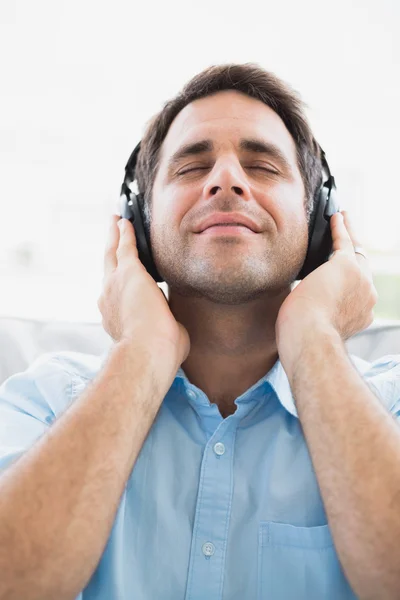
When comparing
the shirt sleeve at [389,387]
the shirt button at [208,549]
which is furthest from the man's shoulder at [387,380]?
the shirt button at [208,549]

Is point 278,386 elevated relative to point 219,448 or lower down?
elevated

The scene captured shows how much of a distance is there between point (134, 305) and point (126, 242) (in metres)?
0.26

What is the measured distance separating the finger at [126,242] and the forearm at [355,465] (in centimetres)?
51

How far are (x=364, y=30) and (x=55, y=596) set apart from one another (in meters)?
2.97

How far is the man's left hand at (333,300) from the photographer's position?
0.99 metres

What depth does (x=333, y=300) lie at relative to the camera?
1.04 metres

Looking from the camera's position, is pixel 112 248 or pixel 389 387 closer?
pixel 389 387

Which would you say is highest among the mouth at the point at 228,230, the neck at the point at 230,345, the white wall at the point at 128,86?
the white wall at the point at 128,86

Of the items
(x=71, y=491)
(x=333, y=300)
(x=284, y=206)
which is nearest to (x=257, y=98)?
(x=284, y=206)

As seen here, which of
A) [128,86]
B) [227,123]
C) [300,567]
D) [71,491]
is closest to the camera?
[71,491]

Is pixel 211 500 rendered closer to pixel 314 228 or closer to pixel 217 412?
pixel 217 412

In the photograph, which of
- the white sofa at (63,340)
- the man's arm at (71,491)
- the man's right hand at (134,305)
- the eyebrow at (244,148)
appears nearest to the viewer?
the man's arm at (71,491)

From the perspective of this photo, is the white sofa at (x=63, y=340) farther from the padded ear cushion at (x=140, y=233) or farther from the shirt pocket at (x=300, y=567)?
the shirt pocket at (x=300, y=567)

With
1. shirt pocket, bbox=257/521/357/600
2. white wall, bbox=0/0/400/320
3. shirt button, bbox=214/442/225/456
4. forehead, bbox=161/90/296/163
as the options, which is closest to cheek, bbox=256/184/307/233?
forehead, bbox=161/90/296/163
